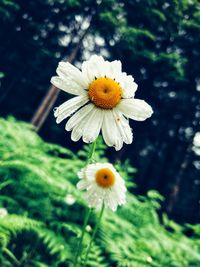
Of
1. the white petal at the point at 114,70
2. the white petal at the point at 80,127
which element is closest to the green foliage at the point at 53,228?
the white petal at the point at 80,127

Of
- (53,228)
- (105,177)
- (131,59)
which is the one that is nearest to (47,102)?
(131,59)

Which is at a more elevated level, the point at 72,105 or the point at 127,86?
the point at 127,86

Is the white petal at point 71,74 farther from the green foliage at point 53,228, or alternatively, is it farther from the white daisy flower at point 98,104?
the green foliage at point 53,228

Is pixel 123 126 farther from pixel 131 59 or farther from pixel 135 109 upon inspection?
pixel 131 59

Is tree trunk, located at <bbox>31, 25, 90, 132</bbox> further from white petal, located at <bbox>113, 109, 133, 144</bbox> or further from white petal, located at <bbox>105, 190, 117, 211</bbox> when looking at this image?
white petal, located at <bbox>113, 109, 133, 144</bbox>

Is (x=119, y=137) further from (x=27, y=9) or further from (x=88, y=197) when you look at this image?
(x=27, y=9)

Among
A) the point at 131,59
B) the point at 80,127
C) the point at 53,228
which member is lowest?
the point at 53,228

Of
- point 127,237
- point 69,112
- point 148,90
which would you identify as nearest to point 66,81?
point 69,112

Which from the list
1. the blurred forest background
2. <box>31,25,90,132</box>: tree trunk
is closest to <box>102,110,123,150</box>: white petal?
the blurred forest background
